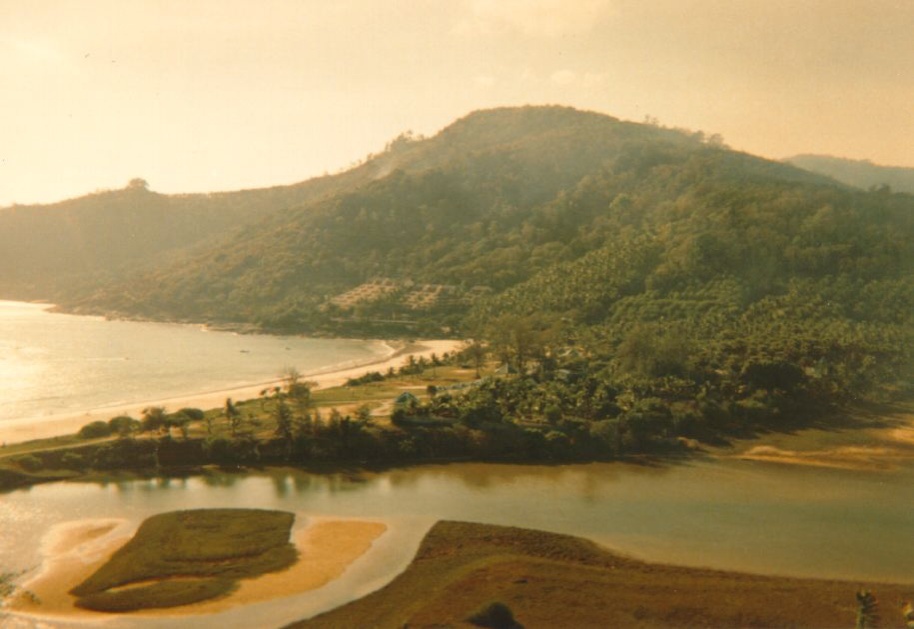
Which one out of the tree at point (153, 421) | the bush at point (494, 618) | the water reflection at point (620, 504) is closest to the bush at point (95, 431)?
the tree at point (153, 421)

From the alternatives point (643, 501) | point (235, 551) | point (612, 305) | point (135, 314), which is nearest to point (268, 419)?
point (235, 551)

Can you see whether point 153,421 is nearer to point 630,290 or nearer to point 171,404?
point 171,404

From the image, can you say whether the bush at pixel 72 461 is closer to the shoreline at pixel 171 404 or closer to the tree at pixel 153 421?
the tree at pixel 153 421

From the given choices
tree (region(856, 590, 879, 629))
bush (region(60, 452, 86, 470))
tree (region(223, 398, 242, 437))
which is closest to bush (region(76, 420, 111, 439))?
bush (region(60, 452, 86, 470))

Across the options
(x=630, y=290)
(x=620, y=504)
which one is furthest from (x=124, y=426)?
(x=630, y=290)

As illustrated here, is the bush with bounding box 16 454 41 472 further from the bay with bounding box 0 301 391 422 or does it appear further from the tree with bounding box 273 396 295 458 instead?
the bay with bounding box 0 301 391 422

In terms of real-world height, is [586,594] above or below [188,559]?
below

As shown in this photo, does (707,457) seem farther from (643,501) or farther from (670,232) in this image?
(670,232)
